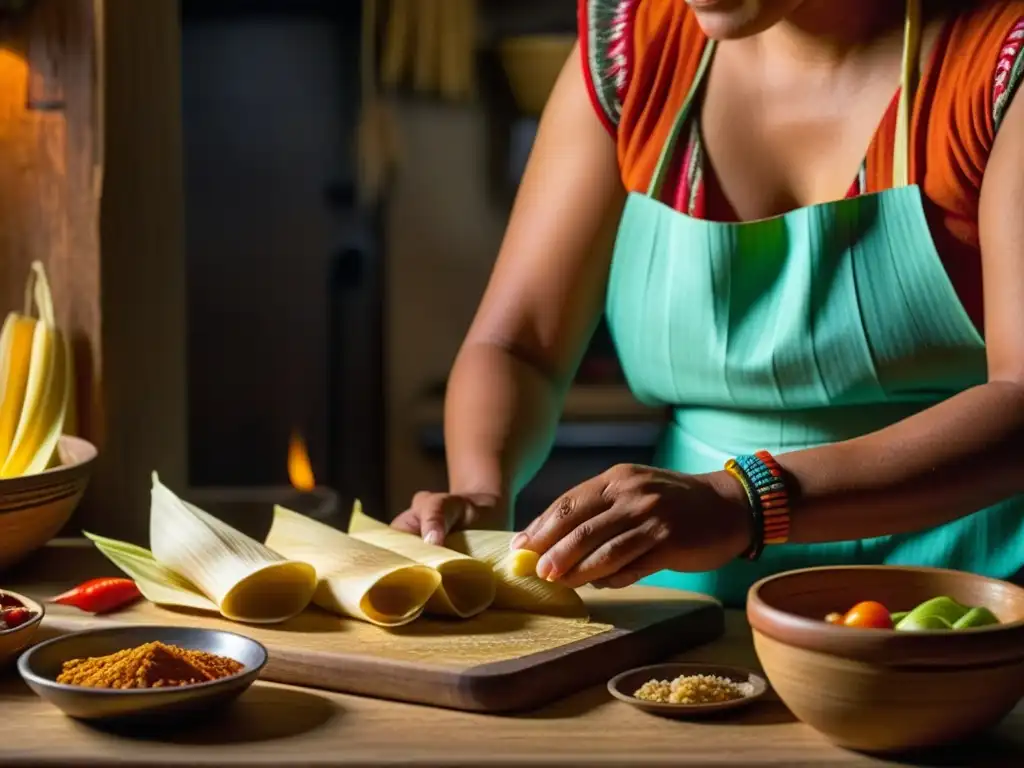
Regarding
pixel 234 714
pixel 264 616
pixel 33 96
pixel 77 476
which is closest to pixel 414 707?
pixel 234 714

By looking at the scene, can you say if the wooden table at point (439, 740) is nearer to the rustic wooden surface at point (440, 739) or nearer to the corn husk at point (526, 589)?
the rustic wooden surface at point (440, 739)

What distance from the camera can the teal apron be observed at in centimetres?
164

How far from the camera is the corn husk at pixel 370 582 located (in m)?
1.43

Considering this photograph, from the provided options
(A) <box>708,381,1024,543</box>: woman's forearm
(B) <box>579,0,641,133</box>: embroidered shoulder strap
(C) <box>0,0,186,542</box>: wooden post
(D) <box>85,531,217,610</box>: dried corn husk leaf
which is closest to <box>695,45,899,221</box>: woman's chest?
(B) <box>579,0,641,133</box>: embroidered shoulder strap

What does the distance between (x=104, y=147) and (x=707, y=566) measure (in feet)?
3.88

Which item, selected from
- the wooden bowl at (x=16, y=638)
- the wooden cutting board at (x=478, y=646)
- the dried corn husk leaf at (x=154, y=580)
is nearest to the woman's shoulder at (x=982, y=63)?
the wooden cutting board at (x=478, y=646)

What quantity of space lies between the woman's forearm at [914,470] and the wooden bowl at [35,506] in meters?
0.85

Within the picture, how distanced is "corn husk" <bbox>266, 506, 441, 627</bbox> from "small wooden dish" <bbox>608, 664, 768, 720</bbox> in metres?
0.25

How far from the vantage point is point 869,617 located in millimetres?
1120

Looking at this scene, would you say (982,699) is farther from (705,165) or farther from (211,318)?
(211,318)

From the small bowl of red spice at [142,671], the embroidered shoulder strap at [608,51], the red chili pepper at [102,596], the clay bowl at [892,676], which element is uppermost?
the embroidered shoulder strap at [608,51]

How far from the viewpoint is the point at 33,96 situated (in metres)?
2.11

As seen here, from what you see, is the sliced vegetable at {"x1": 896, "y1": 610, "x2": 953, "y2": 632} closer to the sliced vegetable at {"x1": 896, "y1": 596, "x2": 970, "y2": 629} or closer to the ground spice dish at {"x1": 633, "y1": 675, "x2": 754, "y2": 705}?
the sliced vegetable at {"x1": 896, "y1": 596, "x2": 970, "y2": 629}

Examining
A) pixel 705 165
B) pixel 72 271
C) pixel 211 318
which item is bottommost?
pixel 211 318
